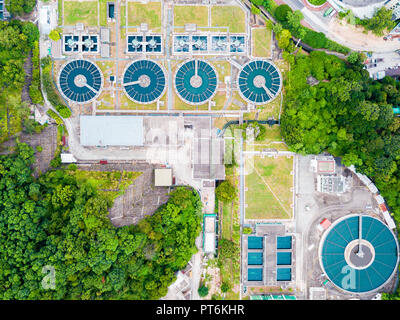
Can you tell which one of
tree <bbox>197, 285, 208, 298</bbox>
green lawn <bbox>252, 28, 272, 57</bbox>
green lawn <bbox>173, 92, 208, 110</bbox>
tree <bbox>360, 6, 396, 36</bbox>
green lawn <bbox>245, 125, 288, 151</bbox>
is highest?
tree <bbox>360, 6, 396, 36</bbox>

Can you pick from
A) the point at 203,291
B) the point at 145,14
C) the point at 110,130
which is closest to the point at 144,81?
the point at 110,130

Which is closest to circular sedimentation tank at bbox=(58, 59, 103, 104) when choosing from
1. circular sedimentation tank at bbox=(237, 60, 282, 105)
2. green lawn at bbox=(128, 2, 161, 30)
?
green lawn at bbox=(128, 2, 161, 30)

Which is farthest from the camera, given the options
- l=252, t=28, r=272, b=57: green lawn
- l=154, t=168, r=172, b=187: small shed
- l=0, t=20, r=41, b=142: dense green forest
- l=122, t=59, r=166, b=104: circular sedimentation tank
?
l=252, t=28, r=272, b=57: green lawn

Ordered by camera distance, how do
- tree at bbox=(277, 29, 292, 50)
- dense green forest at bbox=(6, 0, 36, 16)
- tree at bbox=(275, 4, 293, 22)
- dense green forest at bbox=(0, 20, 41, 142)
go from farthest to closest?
tree at bbox=(275, 4, 293, 22) → tree at bbox=(277, 29, 292, 50) → dense green forest at bbox=(6, 0, 36, 16) → dense green forest at bbox=(0, 20, 41, 142)

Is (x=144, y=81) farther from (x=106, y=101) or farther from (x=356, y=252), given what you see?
(x=356, y=252)

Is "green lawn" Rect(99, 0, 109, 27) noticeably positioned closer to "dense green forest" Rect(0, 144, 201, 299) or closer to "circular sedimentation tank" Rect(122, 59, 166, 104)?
"circular sedimentation tank" Rect(122, 59, 166, 104)

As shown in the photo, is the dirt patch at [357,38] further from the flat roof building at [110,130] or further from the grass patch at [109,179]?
the grass patch at [109,179]
